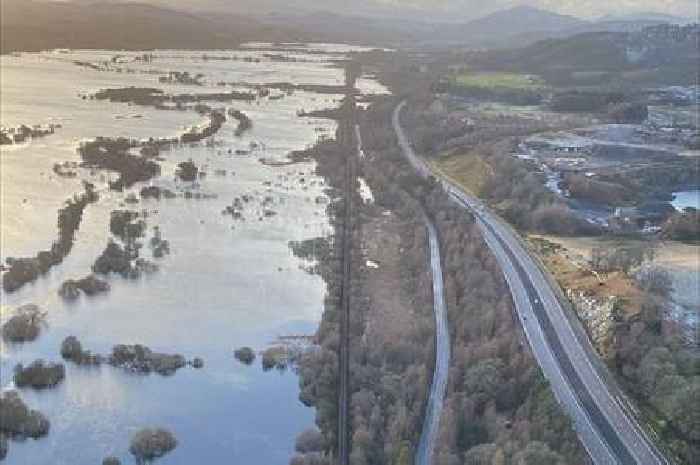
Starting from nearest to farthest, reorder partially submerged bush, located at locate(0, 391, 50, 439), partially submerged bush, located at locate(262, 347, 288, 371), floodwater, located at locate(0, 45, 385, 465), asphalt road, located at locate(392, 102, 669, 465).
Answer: asphalt road, located at locate(392, 102, 669, 465)
partially submerged bush, located at locate(0, 391, 50, 439)
floodwater, located at locate(0, 45, 385, 465)
partially submerged bush, located at locate(262, 347, 288, 371)

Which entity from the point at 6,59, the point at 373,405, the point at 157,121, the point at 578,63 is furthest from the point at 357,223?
the point at 6,59

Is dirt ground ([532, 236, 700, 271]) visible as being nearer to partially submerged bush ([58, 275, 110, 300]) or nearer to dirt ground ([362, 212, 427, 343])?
dirt ground ([362, 212, 427, 343])

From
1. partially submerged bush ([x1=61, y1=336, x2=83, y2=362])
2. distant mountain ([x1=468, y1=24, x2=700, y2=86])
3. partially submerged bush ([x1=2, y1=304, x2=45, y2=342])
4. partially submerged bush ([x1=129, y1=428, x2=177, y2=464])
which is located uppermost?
distant mountain ([x1=468, y1=24, x2=700, y2=86])

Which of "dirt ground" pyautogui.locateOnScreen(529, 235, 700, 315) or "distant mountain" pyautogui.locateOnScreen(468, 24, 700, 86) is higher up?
"distant mountain" pyautogui.locateOnScreen(468, 24, 700, 86)

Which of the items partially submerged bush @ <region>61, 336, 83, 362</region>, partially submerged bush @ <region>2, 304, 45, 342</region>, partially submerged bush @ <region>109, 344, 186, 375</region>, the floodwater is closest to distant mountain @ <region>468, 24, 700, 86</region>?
the floodwater

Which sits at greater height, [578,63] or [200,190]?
[578,63]

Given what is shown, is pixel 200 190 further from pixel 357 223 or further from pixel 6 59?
pixel 6 59
